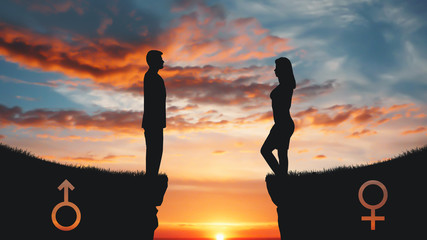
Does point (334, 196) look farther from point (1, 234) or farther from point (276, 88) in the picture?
point (1, 234)

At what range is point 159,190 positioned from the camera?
13.9 m

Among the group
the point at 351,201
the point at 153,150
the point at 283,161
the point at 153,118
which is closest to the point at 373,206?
the point at 351,201

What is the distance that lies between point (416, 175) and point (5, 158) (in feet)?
39.7

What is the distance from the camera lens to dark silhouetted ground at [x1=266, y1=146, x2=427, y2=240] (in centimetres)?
1230

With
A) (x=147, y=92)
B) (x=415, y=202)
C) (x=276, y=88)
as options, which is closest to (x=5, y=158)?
(x=147, y=92)

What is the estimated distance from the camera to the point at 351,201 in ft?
44.6

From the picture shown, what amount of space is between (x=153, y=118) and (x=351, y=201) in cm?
655

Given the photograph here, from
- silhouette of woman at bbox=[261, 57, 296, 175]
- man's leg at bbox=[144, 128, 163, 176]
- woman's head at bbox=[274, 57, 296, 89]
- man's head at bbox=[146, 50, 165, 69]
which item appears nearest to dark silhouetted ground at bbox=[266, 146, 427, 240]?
silhouette of woman at bbox=[261, 57, 296, 175]

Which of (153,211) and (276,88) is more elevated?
(276,88)

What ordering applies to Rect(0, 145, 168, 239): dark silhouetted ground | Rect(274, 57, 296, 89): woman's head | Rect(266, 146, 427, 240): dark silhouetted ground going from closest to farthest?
Rect(0, 145, 168, 239): dark silhouetted ground < Rect(266, 146, 427, 240): dark silhouetted ground < Rect(274, 57, 296, 89): woman's head

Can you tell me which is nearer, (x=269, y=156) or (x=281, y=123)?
(x=281, y=123)

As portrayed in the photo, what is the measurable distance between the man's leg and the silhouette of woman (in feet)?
11.4

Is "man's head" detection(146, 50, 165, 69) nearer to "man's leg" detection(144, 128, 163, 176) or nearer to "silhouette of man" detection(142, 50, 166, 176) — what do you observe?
"silhouette of man" detection(142, 50, 166, 176)

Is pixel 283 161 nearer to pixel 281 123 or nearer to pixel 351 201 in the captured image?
pixel 281 123
